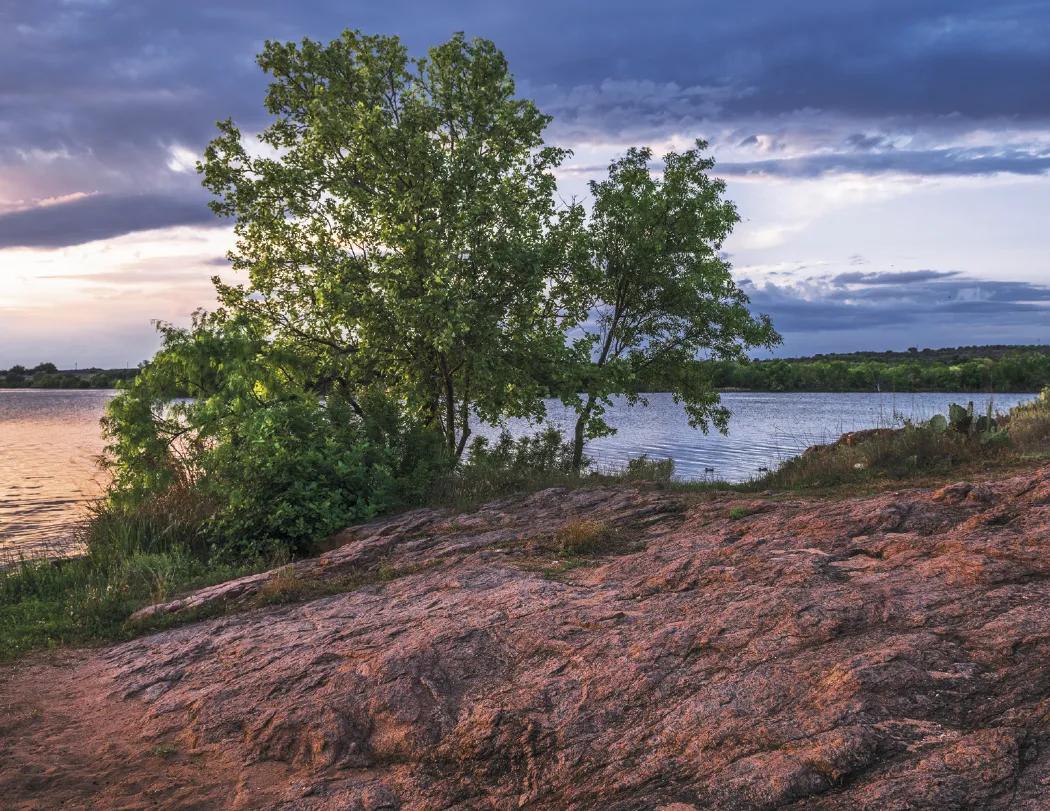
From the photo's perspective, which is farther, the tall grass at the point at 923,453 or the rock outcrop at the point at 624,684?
the tall grass at the point at 923,453

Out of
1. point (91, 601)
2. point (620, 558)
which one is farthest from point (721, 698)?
point (91, 601)

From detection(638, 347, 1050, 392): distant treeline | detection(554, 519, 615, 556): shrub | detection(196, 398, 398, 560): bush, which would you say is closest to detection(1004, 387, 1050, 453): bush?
detection(554, 519, 615, 556): shrub

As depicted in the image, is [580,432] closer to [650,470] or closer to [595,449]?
[650,470]

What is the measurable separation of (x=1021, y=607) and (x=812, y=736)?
202cm

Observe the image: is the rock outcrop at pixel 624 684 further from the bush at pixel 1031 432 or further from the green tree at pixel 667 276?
the green tree at pixel 667 276

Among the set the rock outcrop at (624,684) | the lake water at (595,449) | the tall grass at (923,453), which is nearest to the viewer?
the rock outcrop at (624,684)

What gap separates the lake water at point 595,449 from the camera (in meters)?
24.4

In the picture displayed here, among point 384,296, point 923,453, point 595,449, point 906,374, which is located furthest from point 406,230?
point 906,374

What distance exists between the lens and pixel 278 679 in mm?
7473

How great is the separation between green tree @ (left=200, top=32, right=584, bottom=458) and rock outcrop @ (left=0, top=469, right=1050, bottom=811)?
33.7 ft

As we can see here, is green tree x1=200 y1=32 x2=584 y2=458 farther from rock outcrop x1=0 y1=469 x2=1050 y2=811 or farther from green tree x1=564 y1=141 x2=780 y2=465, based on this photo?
rock outcrop x1=0 y1=469 x2=1050 y2=811

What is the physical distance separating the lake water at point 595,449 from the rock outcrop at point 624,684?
11509 mm

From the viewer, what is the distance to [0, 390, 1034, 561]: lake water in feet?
80.1

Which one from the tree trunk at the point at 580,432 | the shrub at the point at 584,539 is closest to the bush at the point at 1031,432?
the shrub at the point at 584,539
